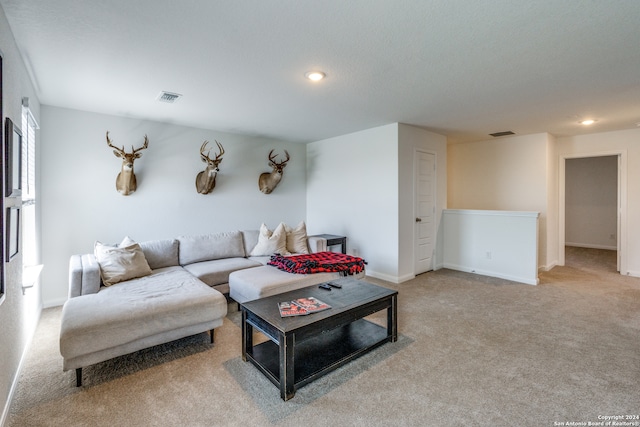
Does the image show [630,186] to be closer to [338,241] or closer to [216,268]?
[338,241]

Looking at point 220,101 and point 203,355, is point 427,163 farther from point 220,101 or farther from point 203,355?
point 203,355

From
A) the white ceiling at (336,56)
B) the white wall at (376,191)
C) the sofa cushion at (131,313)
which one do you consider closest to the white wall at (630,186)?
the white ceiling at (336,56)

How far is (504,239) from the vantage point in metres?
4.78

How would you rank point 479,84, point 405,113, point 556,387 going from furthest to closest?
point 405,113
point 479,84
point 556,387

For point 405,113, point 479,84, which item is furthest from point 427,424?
point 405,113

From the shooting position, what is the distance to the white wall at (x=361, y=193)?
15.1 ft

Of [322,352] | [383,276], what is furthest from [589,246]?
A: [322,352]

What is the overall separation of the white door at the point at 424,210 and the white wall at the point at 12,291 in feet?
14.5

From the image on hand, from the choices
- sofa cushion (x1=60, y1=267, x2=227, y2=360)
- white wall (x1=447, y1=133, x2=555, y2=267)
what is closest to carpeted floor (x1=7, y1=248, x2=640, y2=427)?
sofa cushion (x1=60, y1=267, x2=227, y2=360)

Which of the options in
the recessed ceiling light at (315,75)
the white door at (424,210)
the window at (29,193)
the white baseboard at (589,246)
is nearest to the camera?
the recessed ceiling light at (315,75)

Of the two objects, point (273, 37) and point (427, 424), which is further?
point (273, 37)

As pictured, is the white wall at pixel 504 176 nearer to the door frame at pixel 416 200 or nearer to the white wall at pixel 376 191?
the white wall at pixel 376 191

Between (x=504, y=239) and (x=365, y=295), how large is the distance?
3.27 m

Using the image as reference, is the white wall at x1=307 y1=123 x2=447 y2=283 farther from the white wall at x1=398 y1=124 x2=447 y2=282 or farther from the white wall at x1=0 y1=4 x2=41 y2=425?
the white wall at x1=0 y1=4 x2=41 y2=425
